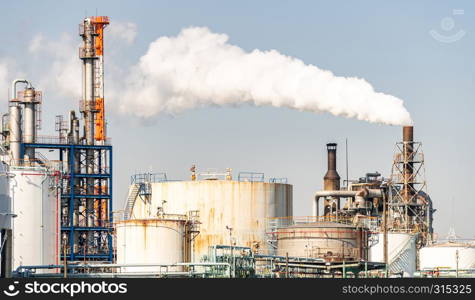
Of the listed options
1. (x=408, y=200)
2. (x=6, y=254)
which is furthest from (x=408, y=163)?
(x=6, y=254)

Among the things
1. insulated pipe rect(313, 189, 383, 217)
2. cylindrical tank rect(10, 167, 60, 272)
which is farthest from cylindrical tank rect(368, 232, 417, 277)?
cylindrical tank rect(10, 167, 60, 272)

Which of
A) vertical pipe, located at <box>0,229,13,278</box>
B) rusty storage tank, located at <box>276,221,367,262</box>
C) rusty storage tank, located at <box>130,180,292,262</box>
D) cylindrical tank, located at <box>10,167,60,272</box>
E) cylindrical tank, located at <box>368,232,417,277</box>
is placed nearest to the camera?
vertical pipe, located at <box>0,229,13,278</box>

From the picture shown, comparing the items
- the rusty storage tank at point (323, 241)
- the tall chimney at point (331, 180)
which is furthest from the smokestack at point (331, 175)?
the rusty storage tank at point (323, 241)

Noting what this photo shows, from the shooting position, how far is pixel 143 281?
150ft

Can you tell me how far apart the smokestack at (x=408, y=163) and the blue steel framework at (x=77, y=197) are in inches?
970

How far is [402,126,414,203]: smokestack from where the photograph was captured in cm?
9950

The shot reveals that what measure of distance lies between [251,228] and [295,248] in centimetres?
617

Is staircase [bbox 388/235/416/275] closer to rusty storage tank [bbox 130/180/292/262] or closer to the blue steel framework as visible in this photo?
rusty storage tank [bbox 130/180/292/262]

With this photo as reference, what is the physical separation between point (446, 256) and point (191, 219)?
2372 cm

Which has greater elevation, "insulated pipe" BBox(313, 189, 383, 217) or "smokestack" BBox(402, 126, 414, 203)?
"smokestack" BBox(402, 126, 414, 203)

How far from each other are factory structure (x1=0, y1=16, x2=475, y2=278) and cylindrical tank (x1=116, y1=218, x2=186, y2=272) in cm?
7

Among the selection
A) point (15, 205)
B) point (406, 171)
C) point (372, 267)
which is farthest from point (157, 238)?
point (406, 171)

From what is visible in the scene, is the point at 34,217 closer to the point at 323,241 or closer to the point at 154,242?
the point at 154,242

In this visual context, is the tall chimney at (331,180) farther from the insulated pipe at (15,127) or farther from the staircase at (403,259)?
the insulated pipe at (15,127)
